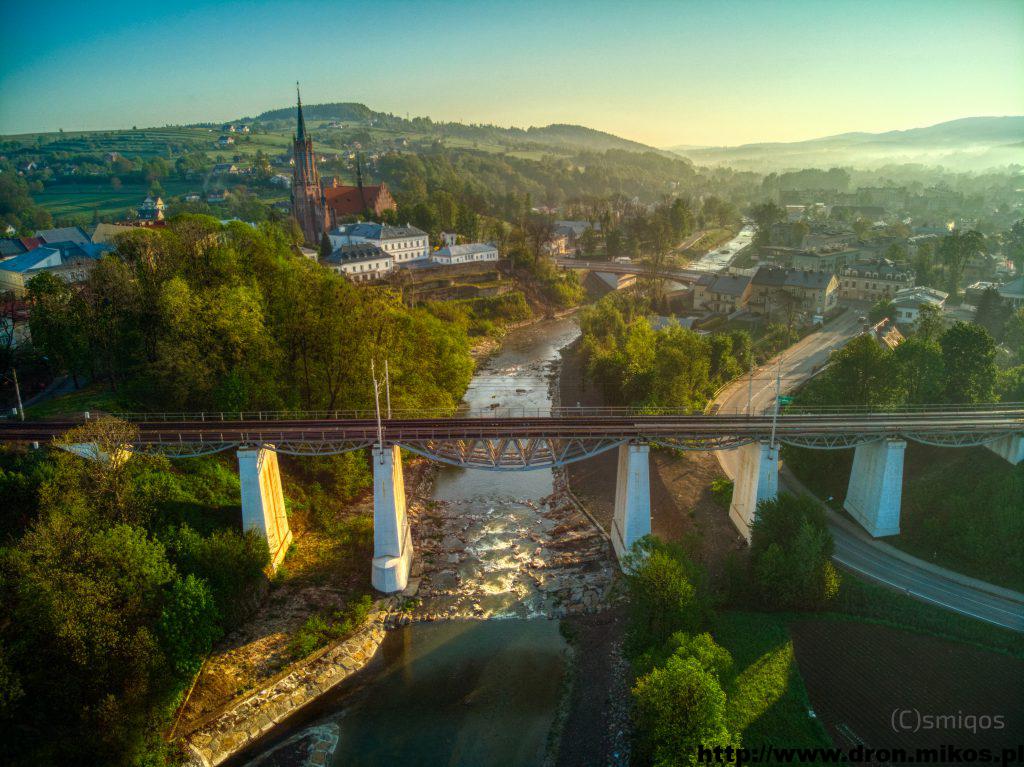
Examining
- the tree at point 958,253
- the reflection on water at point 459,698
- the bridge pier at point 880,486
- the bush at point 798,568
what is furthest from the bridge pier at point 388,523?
the tree at point 958,253

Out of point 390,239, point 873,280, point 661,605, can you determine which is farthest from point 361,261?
point 661,605

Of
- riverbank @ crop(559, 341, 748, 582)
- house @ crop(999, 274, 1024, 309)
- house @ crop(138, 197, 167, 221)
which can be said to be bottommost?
riverbank @ crop(559, 341, 748, 582)

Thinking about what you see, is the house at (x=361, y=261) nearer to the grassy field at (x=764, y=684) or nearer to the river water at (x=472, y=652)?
the river water at (x=472, y=652)

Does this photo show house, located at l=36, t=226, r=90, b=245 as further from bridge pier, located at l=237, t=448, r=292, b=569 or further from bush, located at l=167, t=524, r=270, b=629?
bush, located at l=167, t=524, r=270, b=629

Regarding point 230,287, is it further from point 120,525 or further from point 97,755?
point 97,755

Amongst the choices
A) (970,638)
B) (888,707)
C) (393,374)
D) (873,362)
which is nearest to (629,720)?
(888,707)

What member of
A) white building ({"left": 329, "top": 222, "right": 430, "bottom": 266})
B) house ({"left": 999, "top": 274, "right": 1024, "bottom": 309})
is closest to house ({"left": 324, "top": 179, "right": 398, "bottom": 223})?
white building ({"left": 329, "top": 222, "right": 430, "bottom": 266})
